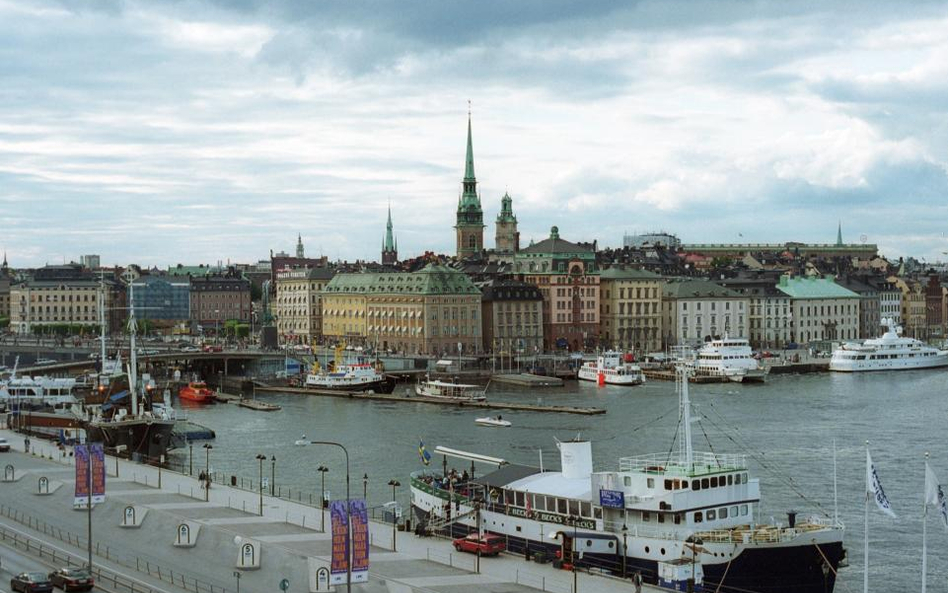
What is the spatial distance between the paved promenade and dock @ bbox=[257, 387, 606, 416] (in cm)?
3281

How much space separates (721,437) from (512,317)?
56559mm

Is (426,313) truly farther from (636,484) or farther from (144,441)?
(636,484)

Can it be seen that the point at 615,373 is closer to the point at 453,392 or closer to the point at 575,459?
the point at 453,392

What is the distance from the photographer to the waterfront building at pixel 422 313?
367 ft

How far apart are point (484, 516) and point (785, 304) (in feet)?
314

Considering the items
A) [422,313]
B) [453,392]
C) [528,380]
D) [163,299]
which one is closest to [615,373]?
[528,380]

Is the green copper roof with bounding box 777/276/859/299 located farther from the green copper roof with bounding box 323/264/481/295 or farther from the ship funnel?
the ship funnel

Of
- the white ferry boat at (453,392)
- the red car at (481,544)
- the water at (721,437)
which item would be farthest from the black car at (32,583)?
the white ferry boat at (453,392)

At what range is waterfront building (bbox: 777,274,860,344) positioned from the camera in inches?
5089

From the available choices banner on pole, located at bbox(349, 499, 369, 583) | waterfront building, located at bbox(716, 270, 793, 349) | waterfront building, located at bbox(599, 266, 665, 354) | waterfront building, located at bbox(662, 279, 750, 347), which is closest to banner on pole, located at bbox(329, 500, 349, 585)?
banner on pole, located at bbox(349, 499, 369, 583)

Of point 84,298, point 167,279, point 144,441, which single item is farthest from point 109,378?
point 167,279

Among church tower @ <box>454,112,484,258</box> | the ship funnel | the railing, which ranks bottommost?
the railing

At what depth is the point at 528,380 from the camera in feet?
316

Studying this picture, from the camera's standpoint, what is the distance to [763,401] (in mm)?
80000
